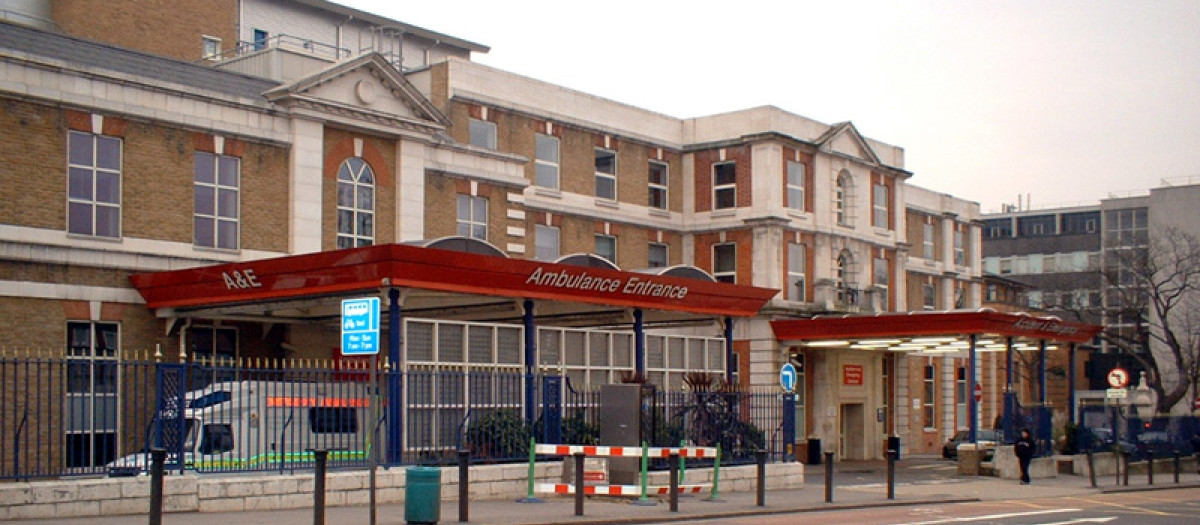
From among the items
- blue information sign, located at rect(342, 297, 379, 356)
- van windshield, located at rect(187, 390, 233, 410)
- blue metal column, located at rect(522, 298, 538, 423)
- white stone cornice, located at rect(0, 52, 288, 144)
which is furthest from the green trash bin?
white stone cornice, located at rect(0, 52, 288, 144)

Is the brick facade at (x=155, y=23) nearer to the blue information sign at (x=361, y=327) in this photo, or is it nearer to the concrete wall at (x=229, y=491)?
the concrete wall at (x=229, y=491)

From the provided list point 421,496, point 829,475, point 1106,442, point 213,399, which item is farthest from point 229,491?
point 1106,442

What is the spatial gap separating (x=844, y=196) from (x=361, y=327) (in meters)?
36.9

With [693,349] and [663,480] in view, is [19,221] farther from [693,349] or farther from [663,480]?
[693,349]

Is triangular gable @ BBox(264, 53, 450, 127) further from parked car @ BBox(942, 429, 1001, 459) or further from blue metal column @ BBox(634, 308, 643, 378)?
parked car @ BBox(942, 429, 1001, 459)

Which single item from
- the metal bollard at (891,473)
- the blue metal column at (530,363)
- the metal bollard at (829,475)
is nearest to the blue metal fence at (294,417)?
the blue metal column at (530,363)

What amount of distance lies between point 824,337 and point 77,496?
2925 cm

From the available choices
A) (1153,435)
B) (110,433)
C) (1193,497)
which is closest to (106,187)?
(110,433)

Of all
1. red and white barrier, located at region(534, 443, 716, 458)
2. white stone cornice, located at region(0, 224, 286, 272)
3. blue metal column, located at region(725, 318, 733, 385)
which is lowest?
red and white barrier, located at region(534, 443, 716, 458)

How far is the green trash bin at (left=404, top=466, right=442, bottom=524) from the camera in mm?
19328

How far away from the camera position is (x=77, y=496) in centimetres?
1872

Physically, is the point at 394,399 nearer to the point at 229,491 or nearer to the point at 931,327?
the point at 229,491

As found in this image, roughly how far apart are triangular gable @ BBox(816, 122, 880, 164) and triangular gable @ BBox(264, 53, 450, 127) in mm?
19142

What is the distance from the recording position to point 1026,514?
25.9m
